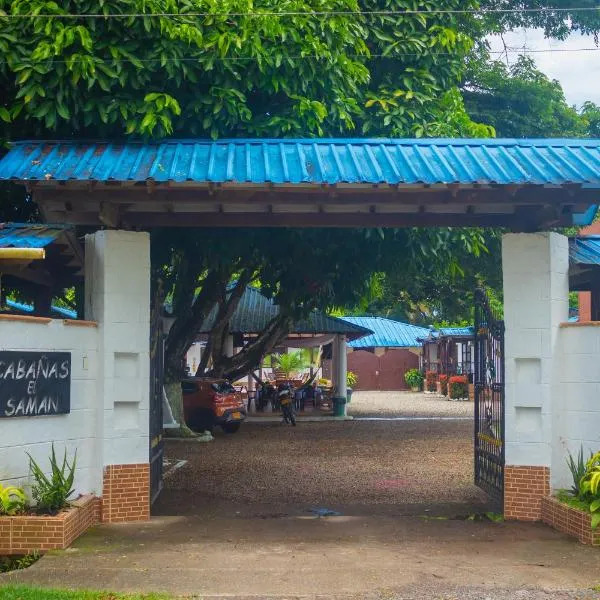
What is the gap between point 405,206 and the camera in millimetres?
9883

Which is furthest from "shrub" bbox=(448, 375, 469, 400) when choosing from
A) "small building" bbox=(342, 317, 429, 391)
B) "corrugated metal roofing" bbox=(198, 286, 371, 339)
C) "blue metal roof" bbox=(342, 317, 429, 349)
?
"small building" bbox=(342, 317, 429, 391)

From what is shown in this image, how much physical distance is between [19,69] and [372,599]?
7.32 metres

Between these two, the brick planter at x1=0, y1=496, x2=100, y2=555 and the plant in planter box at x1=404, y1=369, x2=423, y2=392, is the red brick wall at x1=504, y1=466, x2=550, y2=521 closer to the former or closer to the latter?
the brick planter at x1=0, y1=496, x2=100, y2=555

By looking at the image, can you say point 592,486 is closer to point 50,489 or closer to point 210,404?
point 50,489

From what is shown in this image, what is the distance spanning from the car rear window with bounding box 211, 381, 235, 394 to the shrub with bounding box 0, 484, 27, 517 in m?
14.7

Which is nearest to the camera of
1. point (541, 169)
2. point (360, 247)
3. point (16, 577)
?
point (16, 577)

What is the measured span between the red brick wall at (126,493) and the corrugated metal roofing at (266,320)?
60.4 feet

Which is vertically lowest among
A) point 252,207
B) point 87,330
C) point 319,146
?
point 87,330

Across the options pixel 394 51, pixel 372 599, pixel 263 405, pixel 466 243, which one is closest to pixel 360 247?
pixel 466 243

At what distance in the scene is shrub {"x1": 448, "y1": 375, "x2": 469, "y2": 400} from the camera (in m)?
40.0

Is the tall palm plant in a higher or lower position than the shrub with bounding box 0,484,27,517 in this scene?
higher

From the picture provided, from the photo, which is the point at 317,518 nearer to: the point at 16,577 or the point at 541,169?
the point at 16,577

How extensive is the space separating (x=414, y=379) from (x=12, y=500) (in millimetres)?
45784

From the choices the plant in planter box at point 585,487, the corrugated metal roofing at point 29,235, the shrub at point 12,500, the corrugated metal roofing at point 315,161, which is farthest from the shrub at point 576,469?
the corrugated metal roofing at point 29,235
